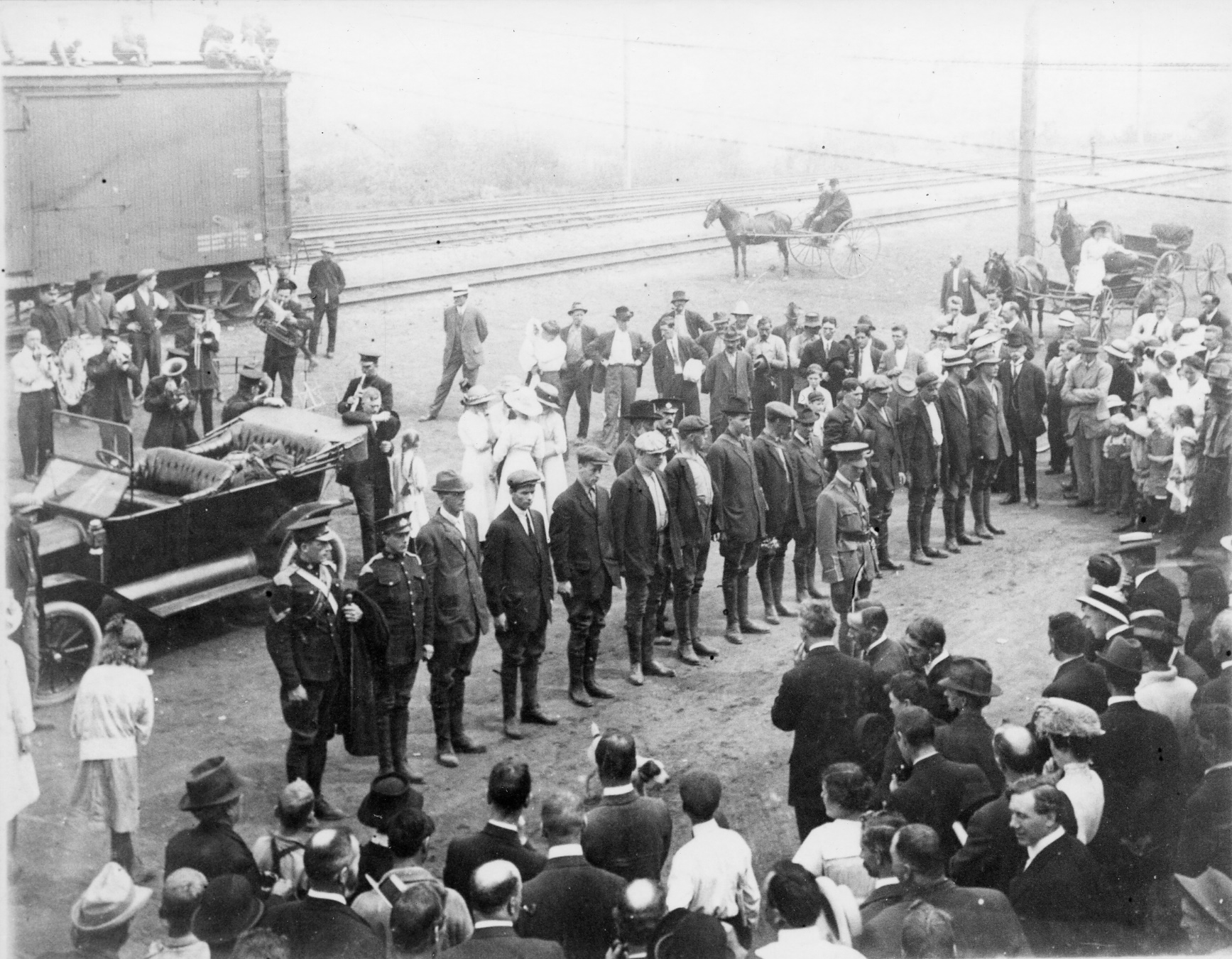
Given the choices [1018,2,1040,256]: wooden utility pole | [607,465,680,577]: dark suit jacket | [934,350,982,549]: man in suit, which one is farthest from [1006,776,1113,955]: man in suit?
[1018,2,1040,256]: wooden utility pole

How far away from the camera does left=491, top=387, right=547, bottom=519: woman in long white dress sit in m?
11.0

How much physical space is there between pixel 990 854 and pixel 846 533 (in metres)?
4.82

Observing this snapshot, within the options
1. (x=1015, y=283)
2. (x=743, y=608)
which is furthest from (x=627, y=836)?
(x=1015, y=283)

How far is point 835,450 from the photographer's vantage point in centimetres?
1029

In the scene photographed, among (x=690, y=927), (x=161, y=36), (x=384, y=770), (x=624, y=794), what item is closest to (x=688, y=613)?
(x=384, y=770)

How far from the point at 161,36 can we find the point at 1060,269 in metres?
17.7

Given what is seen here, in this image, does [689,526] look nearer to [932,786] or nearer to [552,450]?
[552,450]

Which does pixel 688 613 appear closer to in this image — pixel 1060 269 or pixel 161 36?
pixel 161 36

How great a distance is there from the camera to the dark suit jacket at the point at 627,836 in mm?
5648

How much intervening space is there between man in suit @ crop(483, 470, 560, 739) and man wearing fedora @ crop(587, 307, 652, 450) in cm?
625

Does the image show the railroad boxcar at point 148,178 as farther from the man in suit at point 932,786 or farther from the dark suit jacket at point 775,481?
the man in suit at point 932,786

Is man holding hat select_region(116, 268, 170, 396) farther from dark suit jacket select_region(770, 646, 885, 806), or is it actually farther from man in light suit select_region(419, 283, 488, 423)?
dark suit jacket select_region(770, 646, 885, 806)

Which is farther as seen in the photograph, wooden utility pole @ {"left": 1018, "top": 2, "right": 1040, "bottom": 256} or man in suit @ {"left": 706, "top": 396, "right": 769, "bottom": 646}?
wooden utility pole @ {"left": 1018, "top": 2, "right": 1040, "bottom": 256}

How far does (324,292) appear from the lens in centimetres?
1759
